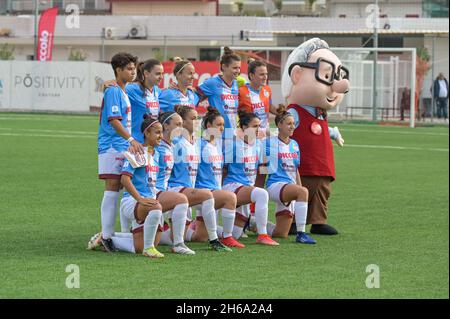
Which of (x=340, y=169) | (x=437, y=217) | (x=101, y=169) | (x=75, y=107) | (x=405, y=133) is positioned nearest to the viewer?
(x=101, y=169)

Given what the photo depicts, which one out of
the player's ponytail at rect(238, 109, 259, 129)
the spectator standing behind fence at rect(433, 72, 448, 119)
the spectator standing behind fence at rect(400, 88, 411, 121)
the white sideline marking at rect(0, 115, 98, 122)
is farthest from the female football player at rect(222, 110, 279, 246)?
the spectator standing behind fence at rect(433, 72, 448, 119)

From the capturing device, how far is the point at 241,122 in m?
11.2

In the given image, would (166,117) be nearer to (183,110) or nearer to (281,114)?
(183,110)

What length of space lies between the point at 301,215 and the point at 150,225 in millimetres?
1832

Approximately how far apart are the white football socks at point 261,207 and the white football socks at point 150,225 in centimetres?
135

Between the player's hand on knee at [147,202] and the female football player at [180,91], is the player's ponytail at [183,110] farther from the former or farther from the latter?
the player's hand on knee at [147,202]

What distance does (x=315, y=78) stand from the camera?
11953 millimetres

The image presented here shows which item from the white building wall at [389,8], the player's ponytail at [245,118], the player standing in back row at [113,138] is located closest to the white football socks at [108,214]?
the player standing in back row at [113,138]

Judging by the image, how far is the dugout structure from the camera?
37.0 metres
